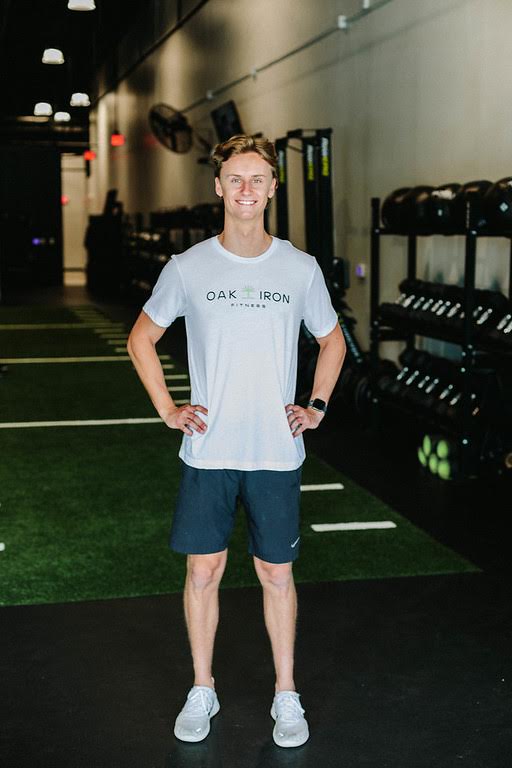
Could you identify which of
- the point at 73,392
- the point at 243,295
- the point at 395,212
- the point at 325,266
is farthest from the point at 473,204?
the point at 73,392

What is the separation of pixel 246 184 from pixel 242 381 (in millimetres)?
454

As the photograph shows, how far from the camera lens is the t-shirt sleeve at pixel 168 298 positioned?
2268mm

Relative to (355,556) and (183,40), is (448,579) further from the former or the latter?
(183,40)

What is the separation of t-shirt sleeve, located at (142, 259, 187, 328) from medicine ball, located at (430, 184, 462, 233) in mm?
3158

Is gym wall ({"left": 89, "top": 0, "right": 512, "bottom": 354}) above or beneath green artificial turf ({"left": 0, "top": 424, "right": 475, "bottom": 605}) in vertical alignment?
above

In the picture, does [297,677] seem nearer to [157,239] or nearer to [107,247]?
[157,239]

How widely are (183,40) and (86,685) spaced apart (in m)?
12.4

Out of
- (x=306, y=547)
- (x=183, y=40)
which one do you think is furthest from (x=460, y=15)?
(x=183, y=40)

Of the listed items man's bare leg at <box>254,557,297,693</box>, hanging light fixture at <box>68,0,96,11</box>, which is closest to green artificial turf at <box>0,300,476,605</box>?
man's bare leg at <box>254,557,297,693</box>

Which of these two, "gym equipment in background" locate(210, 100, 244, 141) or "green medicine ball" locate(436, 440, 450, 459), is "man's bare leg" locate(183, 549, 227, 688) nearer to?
"green medicine ball" locate(436, 440, 450, 459)

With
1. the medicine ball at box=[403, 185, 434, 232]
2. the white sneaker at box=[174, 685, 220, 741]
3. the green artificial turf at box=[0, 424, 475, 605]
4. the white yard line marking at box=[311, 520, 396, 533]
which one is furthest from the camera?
the medicine ball at box=[403, 185, 434, 232]

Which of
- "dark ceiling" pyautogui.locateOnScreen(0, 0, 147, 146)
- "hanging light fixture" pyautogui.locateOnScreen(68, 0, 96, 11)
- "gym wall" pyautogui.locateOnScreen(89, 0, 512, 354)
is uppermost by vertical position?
"dark ceiling" pyautogui.locateOnScreen(0, 0, 147, 146)

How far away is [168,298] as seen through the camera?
90.0 inches

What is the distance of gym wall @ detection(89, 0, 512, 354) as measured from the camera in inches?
223
